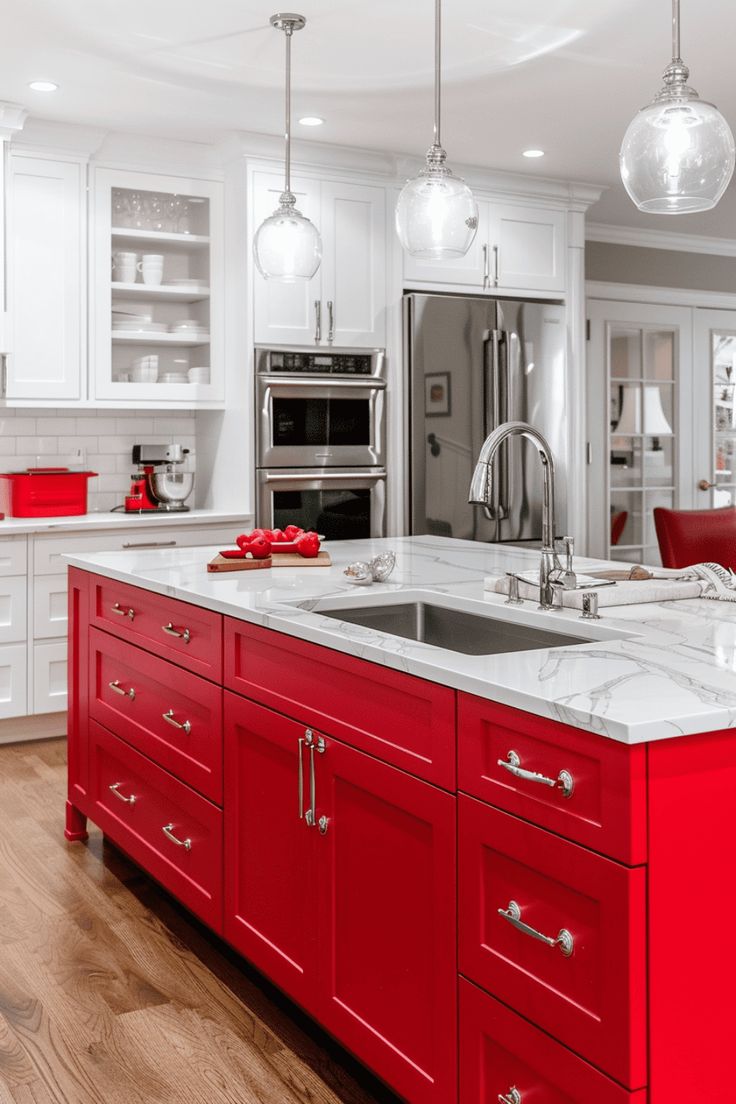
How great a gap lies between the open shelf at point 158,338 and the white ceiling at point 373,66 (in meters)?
0.85

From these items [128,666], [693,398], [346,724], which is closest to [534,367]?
[693,398]

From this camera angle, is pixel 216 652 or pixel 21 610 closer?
pixel 216 652

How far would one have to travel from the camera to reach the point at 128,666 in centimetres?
286

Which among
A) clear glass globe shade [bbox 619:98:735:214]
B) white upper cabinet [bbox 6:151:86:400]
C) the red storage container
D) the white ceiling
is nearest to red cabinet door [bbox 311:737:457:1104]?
clear glass globe shade [bbox 619:98:735:214]

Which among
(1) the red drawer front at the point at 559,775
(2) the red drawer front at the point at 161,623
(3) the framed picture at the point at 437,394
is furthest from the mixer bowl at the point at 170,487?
(1) the red drawer front at the point at 559,775

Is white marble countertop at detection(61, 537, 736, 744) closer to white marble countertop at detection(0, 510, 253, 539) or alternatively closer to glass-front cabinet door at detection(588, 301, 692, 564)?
white marble countertop at detection(0, 510, 253, 539)

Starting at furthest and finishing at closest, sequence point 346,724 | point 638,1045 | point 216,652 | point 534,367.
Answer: point 534,367 → point 216,652 → point 346,724 → point 638,1045

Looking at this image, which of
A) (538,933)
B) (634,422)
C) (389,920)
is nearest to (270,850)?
(389,920)

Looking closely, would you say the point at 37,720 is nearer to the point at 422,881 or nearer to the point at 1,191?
the point at 1,191

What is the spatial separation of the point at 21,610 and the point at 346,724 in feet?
9.23

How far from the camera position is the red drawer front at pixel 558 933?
1285mm

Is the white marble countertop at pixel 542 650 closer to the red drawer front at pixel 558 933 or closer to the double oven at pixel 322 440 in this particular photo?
the red drawer front at pixel 558 933

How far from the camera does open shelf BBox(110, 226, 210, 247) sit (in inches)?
186

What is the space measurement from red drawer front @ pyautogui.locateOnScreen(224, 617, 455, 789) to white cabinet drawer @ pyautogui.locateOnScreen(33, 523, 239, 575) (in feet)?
7.55
